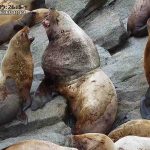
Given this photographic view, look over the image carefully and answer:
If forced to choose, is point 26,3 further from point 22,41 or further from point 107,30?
point 22,41

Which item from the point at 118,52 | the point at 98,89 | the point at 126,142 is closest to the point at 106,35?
the point at 118,52

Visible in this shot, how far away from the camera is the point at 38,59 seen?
909 centimetres

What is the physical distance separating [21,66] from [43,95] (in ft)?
1.47

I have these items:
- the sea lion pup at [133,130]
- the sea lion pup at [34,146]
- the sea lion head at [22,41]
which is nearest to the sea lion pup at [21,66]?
the sea lion head at [22,41]

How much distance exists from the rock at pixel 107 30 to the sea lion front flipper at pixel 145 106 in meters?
2.14

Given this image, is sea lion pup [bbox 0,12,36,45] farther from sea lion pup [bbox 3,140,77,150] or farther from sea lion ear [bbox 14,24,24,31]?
sea lion pup [bbox 3,140,77,150]

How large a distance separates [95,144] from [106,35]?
13.5ft

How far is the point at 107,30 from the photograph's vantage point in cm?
962

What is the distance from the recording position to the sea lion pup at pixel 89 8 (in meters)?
10.5

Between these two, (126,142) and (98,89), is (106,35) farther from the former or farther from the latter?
(126,142)

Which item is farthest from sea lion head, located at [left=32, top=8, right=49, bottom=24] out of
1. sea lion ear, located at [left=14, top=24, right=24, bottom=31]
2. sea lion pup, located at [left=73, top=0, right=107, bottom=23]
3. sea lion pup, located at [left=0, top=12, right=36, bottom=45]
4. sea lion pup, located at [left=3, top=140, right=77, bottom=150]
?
sea lion pup, located at [left=3, top=140, right=77, bottom=150]

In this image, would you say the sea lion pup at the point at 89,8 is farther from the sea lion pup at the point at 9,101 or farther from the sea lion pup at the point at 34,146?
the sea lion pup at the point at 34,146

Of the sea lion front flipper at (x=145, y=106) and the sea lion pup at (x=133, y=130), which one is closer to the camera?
the sea lion pup at (x=133, y=130)

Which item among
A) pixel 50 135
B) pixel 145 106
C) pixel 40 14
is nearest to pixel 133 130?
pixel 145 106
